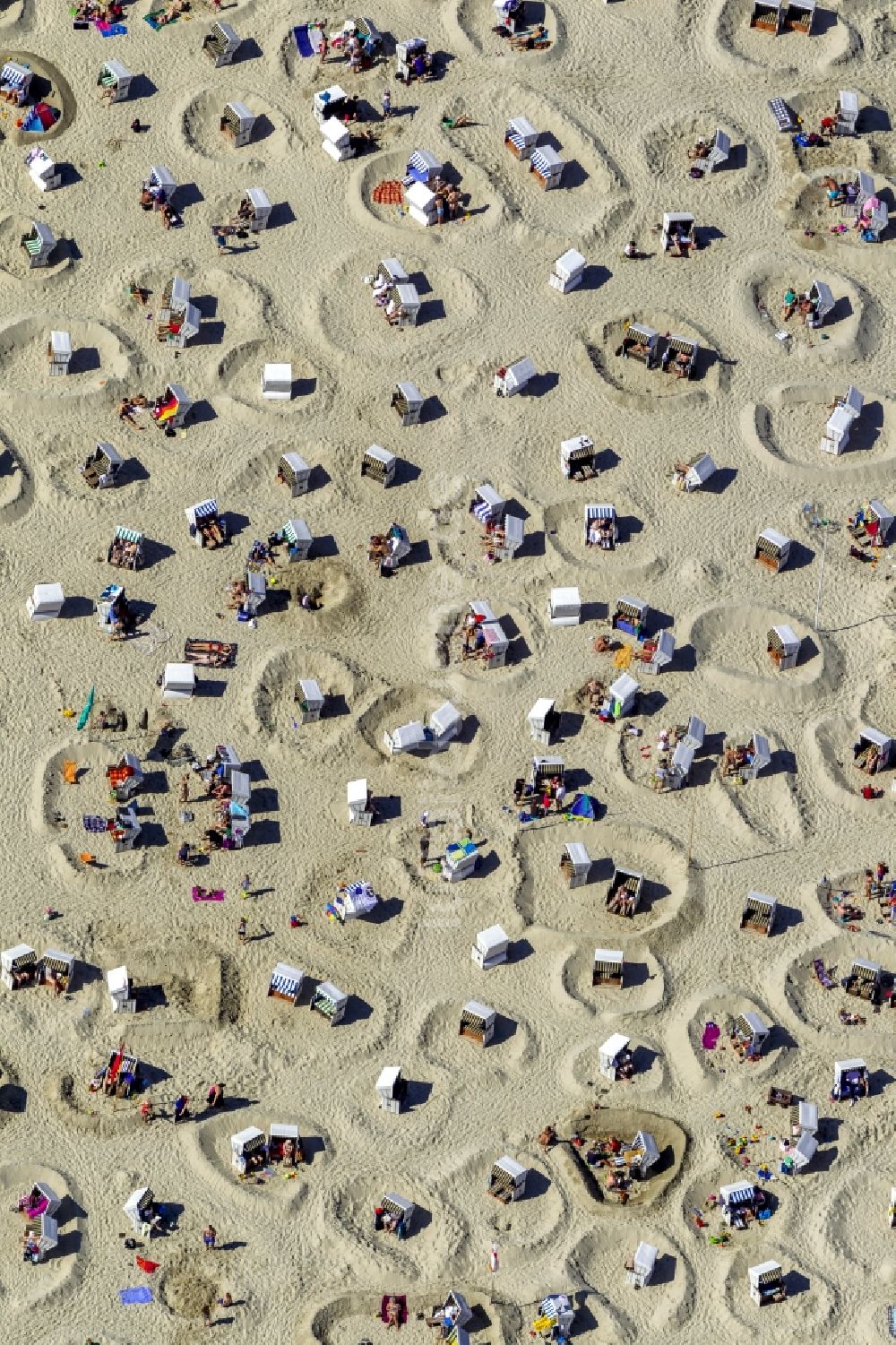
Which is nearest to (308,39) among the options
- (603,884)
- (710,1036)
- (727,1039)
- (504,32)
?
(504,32)

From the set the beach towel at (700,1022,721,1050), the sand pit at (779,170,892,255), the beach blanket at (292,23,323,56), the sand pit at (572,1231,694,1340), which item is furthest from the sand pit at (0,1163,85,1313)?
the beach blanket at (292,23,323,56)

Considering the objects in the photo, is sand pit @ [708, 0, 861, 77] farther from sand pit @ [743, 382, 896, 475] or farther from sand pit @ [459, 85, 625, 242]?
sand pit @ [743, 382, 896, 475]

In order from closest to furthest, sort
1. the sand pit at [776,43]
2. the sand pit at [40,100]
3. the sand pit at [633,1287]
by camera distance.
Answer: the sand pit at [633,1287]
the sand pit at [40,100]
the sand pit at [776,43]

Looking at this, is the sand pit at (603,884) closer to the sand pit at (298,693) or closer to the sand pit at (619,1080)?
the sand pit at (619,1080)

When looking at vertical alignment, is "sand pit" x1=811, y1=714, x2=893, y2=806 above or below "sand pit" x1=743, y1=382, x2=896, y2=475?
below

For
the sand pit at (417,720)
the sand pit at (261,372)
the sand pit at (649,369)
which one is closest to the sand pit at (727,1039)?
the sand pit at (417,720)

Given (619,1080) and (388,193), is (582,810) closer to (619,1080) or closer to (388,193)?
(619,1080)
